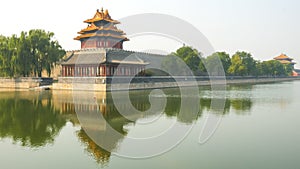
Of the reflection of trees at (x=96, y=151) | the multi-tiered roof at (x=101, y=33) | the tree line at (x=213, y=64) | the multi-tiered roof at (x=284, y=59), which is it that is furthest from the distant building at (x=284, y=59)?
the reflection of trees at (x=96, y=151)

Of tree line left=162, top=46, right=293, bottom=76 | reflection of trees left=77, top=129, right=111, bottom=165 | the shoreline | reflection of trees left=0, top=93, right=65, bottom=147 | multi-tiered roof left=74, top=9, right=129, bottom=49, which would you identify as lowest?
reflection of trees left=77, top=129, right=111, bottom=165

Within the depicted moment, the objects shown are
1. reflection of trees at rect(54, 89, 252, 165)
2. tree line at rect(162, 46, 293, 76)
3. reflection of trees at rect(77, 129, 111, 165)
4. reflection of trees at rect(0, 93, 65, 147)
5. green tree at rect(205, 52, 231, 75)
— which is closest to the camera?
reflection of trees at rect(77, 129, 111, 165)

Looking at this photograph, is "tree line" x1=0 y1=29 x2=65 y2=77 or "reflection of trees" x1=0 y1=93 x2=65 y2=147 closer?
"reflection of trees" x1=0 y1=93 x2=65 y2=147

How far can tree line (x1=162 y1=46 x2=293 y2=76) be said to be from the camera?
51.8m

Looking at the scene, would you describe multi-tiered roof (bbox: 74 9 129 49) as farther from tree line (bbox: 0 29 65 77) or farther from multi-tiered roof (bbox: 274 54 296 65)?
multi-tiered roof (bbox: 274 54 296 65)

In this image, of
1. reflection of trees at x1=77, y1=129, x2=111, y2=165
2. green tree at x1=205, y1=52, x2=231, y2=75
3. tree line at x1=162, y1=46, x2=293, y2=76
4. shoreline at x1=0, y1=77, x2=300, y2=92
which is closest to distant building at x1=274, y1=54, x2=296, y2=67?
tree line at x1=162, y1=46, x2=293, y2=76

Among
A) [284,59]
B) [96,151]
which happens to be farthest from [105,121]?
[284,59]

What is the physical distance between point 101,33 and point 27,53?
12.0m

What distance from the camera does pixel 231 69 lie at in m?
65.8

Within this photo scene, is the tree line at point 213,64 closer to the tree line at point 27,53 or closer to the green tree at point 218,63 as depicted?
the green tree at point 218,63

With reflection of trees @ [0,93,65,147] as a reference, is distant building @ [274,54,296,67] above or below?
above

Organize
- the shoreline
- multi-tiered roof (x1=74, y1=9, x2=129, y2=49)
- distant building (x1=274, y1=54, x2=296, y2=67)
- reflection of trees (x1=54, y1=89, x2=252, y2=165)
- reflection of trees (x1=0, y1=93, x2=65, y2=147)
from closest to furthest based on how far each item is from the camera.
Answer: reflection of trees (x1=54, y1=89, x2=252, y2=165)
reflection of trees (x1=0, y1=93, x2=65, y2=147)
the shoreline
multi-tiered roof (x1=74, y1=9, x2=129, y2=49)
distant building (x1=274, y1=54, x2=296, y2=67)

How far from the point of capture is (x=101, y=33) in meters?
43.0

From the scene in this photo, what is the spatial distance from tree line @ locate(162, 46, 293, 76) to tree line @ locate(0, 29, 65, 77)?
2018 centimetres
